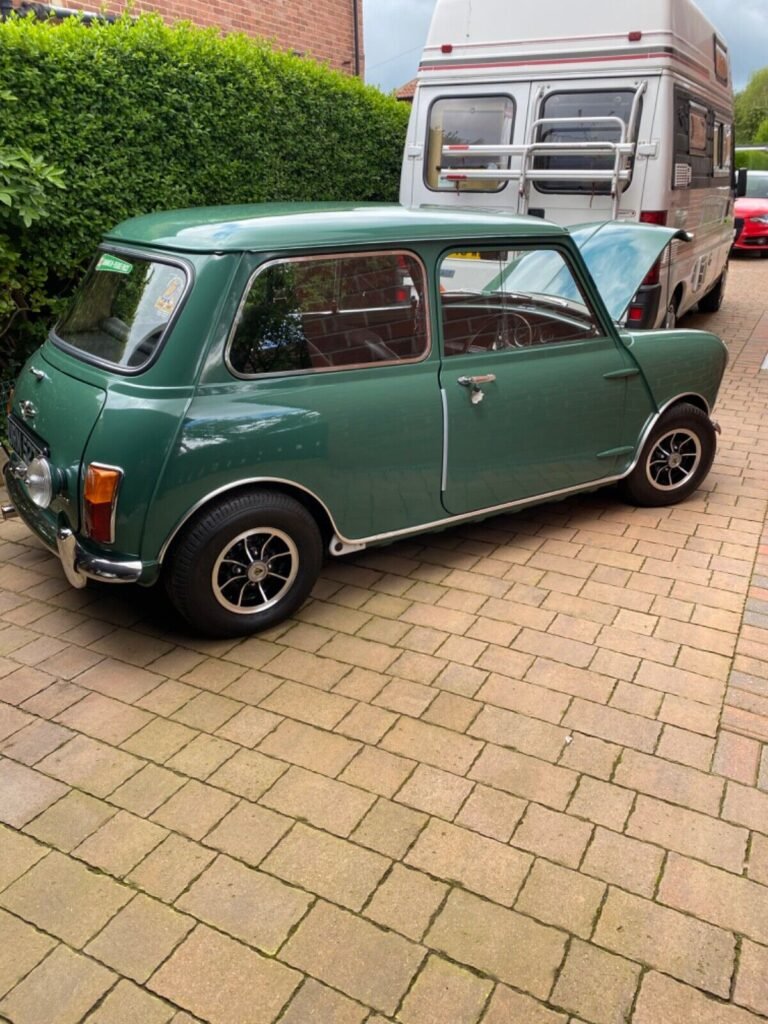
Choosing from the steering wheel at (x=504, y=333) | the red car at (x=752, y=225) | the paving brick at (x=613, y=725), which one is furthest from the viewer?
the red car at (x=752, y=225)

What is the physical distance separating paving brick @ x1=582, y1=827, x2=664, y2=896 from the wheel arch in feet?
5.66

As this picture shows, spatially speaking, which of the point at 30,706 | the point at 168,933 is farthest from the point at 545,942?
the point at 30,706

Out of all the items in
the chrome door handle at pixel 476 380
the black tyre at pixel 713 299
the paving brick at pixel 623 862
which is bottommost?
the paving brick at pixel 623 862

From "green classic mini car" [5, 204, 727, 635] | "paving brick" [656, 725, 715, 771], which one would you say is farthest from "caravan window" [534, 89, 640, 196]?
"paving brick" [656, 725, 715, 771]

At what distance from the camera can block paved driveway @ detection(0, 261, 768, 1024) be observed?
6.79 feet

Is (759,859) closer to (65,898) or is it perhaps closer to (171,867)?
(171,867)

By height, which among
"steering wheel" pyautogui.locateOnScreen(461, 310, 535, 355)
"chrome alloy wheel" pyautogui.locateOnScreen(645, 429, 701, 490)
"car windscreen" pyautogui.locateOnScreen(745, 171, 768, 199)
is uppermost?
"car windscreen" pyautogui.locateOnScreen(745, 171, 768, 199)

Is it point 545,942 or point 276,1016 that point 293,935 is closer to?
point 276,1016

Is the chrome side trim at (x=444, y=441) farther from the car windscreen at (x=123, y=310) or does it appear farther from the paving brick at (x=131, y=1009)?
the paving brick at (x=131, y=1009)

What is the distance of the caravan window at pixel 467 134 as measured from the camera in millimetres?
7523

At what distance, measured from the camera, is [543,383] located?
4066mm

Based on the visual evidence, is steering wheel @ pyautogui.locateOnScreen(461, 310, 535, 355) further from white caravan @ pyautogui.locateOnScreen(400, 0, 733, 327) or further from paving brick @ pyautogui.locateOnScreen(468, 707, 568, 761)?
white caravan @ pyautogui.locateOnScreen(400, 0, 733, 327)

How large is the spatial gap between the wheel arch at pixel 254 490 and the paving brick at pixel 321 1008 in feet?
5.59

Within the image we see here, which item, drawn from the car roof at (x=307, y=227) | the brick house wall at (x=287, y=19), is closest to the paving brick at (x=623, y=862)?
the car roof at (x=307, y=227)
